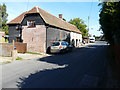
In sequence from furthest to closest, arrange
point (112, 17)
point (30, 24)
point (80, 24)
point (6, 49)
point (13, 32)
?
point (80, 24) < point (13, 32) < point (30, 24) < point (6, 49) < point (112, 17)

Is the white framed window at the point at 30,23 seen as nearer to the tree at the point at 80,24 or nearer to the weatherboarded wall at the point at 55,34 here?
the weatherboarded wall at the point at 55,34

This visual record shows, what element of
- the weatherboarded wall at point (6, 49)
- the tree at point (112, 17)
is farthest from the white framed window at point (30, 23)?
the tree at point (112, 17)

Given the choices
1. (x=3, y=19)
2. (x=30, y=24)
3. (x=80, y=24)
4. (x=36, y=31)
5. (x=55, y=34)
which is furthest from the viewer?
(x=80, y=24)

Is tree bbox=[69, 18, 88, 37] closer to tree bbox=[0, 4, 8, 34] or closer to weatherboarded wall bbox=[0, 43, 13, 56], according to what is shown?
tree bbox=[0, 4, 8, 34]

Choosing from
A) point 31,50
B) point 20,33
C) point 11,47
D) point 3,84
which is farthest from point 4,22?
point 3,84

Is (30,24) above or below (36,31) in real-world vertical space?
above

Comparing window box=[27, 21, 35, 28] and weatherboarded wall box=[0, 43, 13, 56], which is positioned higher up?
window box=[27, 21, 35, 28]

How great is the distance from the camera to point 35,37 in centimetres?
1850

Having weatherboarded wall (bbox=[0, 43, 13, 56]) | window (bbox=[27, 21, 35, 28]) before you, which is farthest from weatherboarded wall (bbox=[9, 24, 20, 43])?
weatherboarded wall (bbox=[0, 43, 13, 56])

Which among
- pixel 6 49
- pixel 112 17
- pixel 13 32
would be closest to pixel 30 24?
pixel 13 32

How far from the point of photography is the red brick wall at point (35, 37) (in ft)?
58.4

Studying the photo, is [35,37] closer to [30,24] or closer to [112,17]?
[30,24]

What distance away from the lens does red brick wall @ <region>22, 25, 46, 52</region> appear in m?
17.8

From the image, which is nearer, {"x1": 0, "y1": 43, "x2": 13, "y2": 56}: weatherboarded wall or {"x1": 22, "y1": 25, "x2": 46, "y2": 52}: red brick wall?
{"x1": 0, "y1": 43, "x2": 13, "y2": 56}: weatherboarded wall
